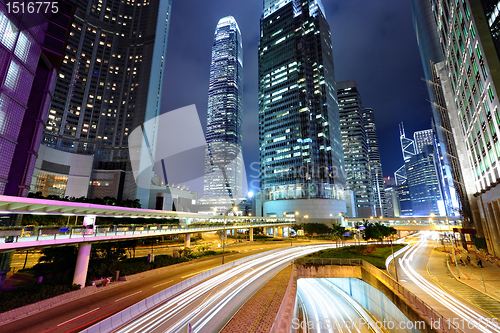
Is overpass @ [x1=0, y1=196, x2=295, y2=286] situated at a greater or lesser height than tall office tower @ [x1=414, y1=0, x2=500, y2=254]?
lesser

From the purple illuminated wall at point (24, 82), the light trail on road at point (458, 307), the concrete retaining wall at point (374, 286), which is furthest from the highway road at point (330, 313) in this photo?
the purple illuminated wall at point (24, 82)

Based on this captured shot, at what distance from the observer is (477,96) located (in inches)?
1571

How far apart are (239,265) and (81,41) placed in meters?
159

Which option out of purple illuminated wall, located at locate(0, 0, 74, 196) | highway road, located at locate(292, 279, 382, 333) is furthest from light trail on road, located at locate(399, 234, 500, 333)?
purple illuminated wall, located at locate(0, 0, 74, 196)

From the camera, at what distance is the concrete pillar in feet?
75.6

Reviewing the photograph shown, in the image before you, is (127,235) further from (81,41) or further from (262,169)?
(81,41)

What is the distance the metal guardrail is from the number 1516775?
178ft

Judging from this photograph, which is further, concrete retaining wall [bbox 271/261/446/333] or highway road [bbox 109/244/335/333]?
concrete retaining wall [bbox 271/261/446/333]

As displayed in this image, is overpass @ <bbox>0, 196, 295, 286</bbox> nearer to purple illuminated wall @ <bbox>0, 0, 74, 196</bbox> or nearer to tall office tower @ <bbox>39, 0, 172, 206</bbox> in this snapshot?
purple illuminated wall @ <bbox>0, 0, 74, 196</bbox>

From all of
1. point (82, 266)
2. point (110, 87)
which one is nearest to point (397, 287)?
point (82, 266)

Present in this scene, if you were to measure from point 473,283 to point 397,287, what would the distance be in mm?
11537

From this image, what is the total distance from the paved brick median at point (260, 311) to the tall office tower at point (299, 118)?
9373 cm

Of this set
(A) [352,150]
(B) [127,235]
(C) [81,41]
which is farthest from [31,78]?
(A) [352,150]

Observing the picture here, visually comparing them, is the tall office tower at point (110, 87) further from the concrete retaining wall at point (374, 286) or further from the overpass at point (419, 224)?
the overpass at point (419, 224)
